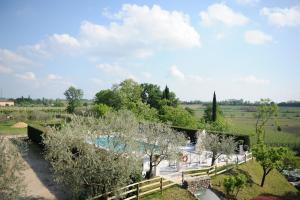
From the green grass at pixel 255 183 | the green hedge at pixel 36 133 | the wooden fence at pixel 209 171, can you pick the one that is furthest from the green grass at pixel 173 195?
the green hedge at pixel 36 133

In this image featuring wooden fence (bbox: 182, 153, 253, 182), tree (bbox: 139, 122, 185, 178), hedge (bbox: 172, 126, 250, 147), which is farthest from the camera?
hedge (bbox: 172, 126, 250, 147)

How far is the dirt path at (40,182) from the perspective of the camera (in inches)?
646

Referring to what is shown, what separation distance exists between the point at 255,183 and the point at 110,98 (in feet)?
120

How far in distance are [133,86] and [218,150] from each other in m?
34.1

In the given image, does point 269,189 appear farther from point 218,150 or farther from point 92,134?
point 92,134

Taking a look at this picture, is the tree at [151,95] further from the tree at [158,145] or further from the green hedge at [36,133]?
the tree at [158,145]

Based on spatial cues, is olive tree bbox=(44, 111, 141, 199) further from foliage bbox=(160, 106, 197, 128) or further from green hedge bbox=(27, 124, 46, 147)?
foliage bbox=(160, 106, 197, 128)

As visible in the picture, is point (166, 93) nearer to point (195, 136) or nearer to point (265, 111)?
point (265, 111)

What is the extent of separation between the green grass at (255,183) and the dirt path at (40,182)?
35.4 ft

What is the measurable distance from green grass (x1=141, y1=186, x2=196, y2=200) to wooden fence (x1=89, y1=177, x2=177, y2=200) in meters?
0.25

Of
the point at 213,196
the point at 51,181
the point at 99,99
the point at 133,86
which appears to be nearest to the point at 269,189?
the point at 213,196

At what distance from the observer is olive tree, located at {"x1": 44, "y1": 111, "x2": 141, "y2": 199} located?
13852 millimetres

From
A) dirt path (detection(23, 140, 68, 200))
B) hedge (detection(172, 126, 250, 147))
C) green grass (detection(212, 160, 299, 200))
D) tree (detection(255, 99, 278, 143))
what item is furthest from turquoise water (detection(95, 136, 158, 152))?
tree (detection(255, 99, 278, 143))

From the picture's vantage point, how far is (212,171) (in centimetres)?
2136
